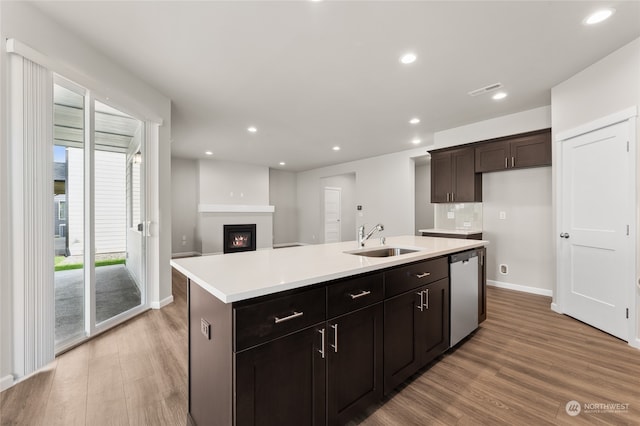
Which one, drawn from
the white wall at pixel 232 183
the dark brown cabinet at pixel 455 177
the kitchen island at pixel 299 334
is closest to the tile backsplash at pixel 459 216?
the dark brown cabinet at pixel 455 177

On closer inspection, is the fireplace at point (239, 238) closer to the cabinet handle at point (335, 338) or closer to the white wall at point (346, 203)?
the white wall at point (346, 203)

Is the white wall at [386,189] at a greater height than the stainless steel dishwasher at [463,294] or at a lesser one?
greater

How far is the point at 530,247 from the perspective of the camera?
4.02m

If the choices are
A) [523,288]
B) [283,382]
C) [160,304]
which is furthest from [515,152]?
[160,304]

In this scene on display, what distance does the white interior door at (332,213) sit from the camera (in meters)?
8.88

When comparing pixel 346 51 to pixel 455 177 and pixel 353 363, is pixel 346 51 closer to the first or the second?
pixel 353 363

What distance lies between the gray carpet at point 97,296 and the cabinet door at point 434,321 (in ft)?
9.91

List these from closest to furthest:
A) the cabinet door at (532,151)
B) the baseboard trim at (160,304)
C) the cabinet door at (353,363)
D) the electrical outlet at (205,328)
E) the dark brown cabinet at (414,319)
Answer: the electrical outlet at (205,328) → the cabinet door at (353,363) → the dark brown cabinet at (414,319) → the baseboard trim at (160,304) → the cabinet door at (532,151)

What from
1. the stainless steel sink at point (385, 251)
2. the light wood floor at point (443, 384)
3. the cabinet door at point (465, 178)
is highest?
the cabinet door at point (465, 178)

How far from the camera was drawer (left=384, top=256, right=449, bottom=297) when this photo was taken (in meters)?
1.69

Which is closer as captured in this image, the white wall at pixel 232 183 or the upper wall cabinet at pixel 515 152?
the upper wall cabinet at pixel 515 152

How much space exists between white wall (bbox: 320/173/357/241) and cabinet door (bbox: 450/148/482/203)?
4.77 meters

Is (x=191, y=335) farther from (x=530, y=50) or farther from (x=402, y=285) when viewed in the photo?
(x=530, y=50)

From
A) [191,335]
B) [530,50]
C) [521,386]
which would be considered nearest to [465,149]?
[530,50]
